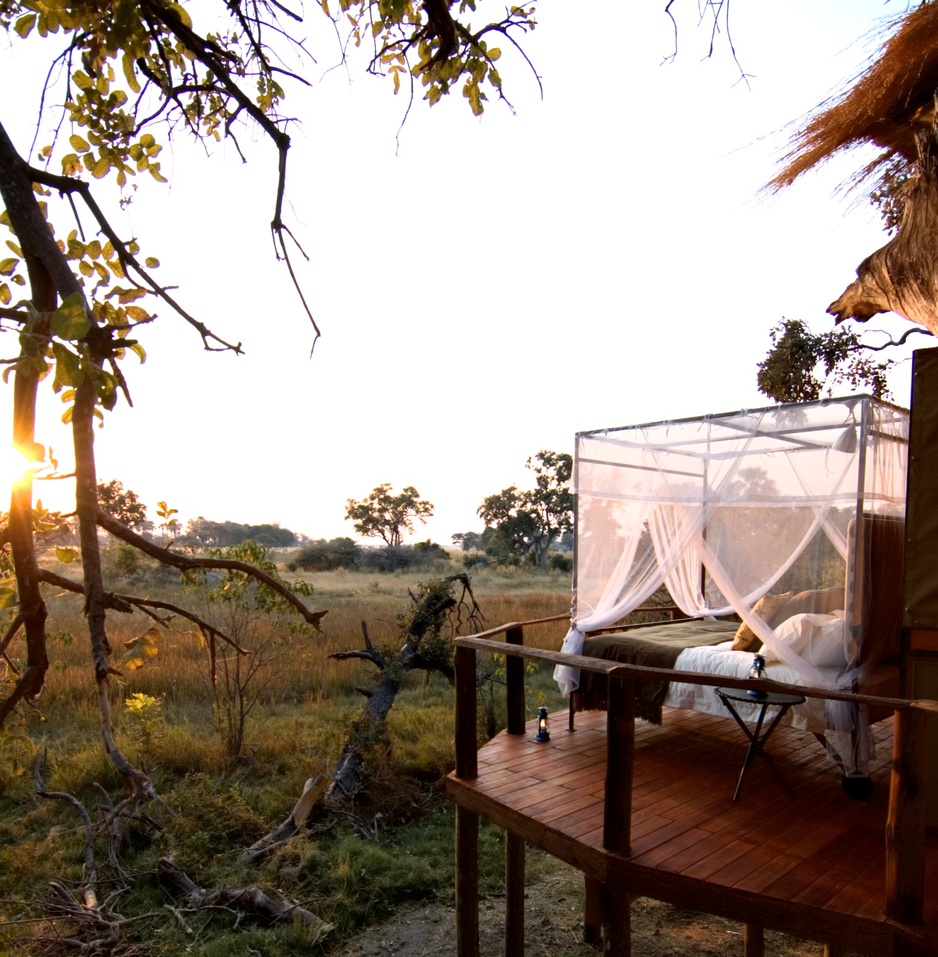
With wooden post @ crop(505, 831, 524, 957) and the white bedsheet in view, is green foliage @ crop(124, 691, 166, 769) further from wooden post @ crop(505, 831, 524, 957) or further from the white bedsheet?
the white bedsheet

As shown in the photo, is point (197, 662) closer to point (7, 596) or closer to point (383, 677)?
point (383, 677)

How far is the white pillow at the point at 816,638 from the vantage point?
4.32 metres

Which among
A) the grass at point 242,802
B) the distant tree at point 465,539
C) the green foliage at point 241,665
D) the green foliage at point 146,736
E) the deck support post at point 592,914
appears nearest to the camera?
the grass at point 242,802

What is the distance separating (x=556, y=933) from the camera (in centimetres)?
580

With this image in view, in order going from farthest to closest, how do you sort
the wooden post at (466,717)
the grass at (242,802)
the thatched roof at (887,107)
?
the grass at (242,802)
the wooden post at (466,717)
the thatched roof at (887,107)

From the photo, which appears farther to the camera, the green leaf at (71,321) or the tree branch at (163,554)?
the tree branch at (163,554)

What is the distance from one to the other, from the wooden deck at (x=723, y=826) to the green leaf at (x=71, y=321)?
3.14m

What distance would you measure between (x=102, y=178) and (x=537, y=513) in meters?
30.4

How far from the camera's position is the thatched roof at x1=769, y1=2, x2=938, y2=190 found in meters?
2.97

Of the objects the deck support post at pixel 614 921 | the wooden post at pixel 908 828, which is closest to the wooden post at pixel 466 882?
the deck support post at pixel 614 921

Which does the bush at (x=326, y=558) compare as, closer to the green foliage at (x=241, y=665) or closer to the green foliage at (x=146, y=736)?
the green foliage at (x=241, y=665)

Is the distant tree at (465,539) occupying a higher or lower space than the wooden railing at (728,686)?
lower

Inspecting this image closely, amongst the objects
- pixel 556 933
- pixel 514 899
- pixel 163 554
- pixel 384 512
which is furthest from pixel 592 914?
pixel 384 512

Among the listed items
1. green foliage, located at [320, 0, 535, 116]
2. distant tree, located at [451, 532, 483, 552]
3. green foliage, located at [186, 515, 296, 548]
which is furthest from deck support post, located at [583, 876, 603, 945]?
distant tree, located at [451, 532, 483, 552]
